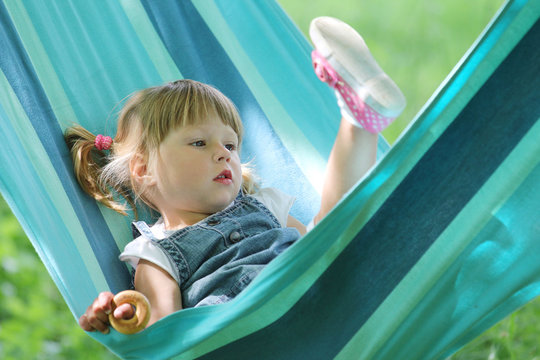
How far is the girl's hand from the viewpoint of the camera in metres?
1.20

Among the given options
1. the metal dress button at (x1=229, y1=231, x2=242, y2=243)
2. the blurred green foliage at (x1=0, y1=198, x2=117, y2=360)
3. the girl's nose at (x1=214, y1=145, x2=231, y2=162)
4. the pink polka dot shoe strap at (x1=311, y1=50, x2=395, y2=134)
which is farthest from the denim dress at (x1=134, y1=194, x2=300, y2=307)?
the blurred green foliage at (x1=0, y1=198, x2=117, y2=360)

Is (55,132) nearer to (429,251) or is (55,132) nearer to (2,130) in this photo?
(2,130)

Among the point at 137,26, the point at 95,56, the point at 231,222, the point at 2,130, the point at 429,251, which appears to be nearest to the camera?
the point at 429,251

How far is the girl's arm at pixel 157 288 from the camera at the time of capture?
1.39 metres

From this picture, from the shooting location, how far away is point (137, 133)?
1.60 m

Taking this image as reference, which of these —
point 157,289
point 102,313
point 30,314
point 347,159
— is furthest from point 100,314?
point 30,314

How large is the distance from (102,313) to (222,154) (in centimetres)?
45

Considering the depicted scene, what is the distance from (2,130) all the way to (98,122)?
35cm

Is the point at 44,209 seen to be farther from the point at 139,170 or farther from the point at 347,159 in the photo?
the point at 347,159

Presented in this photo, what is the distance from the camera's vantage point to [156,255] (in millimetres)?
1448

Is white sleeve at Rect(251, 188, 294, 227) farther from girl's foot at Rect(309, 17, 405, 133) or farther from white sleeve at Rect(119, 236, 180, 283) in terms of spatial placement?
girl's foot at Rect(309, 17, 405, 133)

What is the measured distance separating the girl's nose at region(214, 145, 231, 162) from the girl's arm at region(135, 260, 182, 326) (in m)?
0.25

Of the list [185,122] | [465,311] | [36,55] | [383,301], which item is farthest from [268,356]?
[36,55]

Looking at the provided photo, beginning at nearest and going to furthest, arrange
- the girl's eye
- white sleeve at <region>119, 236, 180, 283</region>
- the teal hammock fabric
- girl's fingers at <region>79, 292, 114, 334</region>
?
the teal hammock fabric
girl's fingers at <region>79, 292, 114, 334</region>
white sleeve at <region>119, 236, 180, 283</region>
the girl's eye
